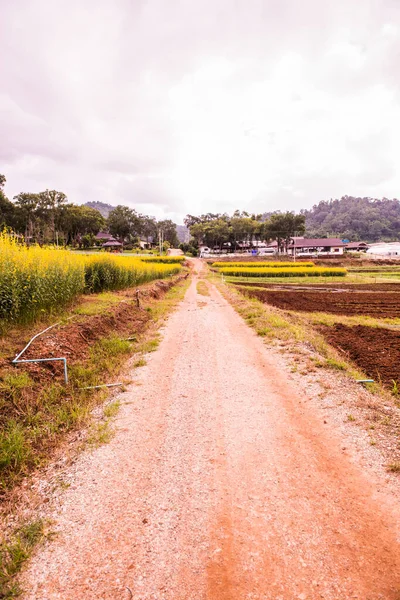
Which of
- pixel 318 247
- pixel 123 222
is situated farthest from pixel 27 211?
pixel 318 247

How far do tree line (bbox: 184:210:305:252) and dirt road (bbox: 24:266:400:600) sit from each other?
8662 centimetres

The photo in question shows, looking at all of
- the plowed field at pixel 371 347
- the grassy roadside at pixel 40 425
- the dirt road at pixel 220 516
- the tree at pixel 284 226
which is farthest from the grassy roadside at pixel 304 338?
the tree at pixel 284 226

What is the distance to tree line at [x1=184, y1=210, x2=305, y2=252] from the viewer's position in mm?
84562

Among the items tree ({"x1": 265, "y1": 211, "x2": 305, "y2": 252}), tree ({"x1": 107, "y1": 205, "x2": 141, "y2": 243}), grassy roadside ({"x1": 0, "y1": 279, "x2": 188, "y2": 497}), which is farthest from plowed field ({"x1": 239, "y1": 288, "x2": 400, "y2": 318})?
tree ({"x1": 107, "y1": 205, "x2": 141, "y2": 243})

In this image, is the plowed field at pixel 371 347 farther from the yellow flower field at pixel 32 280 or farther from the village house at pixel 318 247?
the village house at pixel 318 247

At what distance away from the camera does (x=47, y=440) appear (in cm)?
432

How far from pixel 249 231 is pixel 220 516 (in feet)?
327

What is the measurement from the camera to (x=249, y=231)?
97.8m

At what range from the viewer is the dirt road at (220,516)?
232 centimetres

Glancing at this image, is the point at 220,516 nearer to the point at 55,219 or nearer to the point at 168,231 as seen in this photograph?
the point at 55,219

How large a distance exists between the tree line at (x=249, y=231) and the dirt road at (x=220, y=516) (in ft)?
284

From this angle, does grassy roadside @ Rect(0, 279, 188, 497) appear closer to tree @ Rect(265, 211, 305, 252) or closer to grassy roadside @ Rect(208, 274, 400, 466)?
grassy roadside @ Rect(208, 274, 400, 466)

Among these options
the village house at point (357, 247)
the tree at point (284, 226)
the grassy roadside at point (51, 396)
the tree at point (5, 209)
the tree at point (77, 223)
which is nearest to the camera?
the grassy roadside at point (51, 396)

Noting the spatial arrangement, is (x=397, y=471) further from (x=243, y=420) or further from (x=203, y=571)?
(x=203, y=571)
